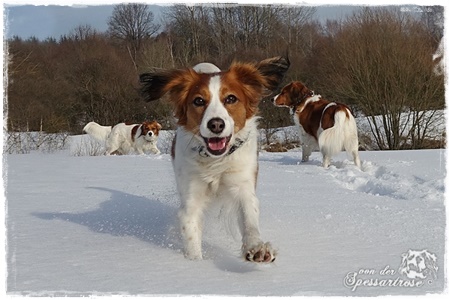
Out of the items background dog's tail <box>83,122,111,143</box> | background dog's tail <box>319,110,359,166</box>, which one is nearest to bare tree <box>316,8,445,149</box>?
background dog's tail <box>319,110,359,166</box>

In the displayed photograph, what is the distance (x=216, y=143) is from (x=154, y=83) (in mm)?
838

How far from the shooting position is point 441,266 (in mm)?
2203

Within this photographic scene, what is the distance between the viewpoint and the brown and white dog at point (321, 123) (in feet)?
22.9

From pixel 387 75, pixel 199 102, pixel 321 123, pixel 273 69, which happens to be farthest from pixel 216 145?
pixel 387 75

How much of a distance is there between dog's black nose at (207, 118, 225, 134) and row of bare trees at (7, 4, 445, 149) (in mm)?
4203

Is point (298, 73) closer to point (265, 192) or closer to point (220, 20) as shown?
point (220, 20)

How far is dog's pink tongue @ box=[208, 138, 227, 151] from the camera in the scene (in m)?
2.62

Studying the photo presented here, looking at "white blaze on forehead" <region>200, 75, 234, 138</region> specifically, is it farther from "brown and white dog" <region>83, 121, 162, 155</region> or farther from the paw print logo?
"brown and white dog" <region>83, 121, 162, 155</region>

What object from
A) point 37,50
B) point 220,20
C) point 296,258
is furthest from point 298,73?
point 296,258

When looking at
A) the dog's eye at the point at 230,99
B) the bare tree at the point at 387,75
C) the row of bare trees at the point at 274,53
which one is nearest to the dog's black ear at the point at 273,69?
the dog's eye at the point at 230,99

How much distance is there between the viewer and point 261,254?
2203 mm

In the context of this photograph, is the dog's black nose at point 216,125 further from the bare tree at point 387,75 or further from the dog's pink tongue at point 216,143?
the bare tree at point 387,75

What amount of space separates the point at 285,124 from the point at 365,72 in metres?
3.21

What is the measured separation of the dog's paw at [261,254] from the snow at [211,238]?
4 centimetres
